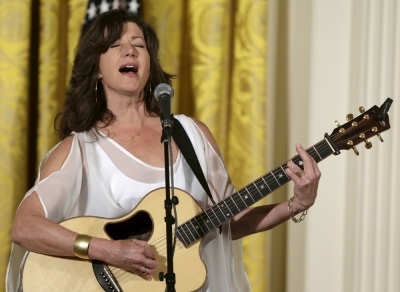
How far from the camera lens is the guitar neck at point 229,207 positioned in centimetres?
224

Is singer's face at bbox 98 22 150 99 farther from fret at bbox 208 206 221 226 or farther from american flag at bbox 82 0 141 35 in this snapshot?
fret at bbox 208 206 221 226

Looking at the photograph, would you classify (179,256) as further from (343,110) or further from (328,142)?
(343,110)

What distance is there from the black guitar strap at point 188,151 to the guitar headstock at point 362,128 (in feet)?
1.60

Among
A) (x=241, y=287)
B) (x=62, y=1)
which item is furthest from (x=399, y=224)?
(x=62, y=1)

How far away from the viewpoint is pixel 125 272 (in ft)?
7.32

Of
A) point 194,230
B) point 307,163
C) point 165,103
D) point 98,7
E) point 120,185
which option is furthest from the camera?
point 98,7

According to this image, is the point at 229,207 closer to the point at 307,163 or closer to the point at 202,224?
the point at 202,224

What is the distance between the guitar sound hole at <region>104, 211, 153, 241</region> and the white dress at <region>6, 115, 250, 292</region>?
0.45 feet

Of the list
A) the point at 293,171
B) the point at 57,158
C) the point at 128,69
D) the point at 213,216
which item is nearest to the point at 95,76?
the point at 128,69

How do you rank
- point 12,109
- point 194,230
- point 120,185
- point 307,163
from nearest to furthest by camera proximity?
point 307,163, point 194,230, point 120,185, point 12,109

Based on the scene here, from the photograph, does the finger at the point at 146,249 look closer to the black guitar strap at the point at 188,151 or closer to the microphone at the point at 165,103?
the black guitar strap at the point at 188,151

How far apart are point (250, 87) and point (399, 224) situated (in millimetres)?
848

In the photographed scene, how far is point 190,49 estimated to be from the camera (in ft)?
10.1

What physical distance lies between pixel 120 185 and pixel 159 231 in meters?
0.28
